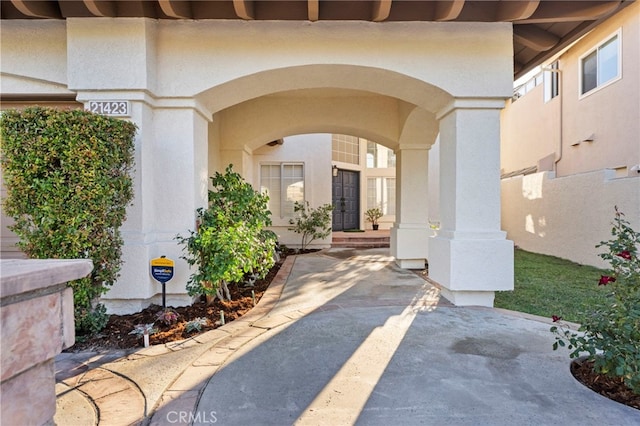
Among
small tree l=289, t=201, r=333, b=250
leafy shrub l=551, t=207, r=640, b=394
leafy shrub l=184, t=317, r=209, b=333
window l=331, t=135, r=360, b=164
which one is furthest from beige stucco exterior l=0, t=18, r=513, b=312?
window l=331, t=135, r=360, b=164

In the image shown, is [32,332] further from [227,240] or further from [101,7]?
[101,7]

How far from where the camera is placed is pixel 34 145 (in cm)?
327

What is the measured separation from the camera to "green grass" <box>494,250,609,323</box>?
4.69 meters

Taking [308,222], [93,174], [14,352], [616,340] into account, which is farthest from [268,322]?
[308,222]

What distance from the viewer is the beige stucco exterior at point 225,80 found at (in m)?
4.11

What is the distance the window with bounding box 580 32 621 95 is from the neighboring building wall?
137mm

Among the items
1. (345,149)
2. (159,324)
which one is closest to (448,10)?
(159,324)

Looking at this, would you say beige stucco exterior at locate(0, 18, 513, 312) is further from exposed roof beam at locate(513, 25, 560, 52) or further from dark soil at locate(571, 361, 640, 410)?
dark soil at locate(571, 361, 640, 410)

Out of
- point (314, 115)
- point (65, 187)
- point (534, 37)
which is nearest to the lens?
point (65, 187)

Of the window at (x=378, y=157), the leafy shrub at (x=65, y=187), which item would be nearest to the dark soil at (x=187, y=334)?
the leafy shrub at (x=65, y=187)

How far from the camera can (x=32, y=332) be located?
1.34 m

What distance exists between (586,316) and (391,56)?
3.49 metres

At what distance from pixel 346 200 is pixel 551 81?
Answer: 8.23 m

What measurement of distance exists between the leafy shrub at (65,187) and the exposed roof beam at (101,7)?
133cm
